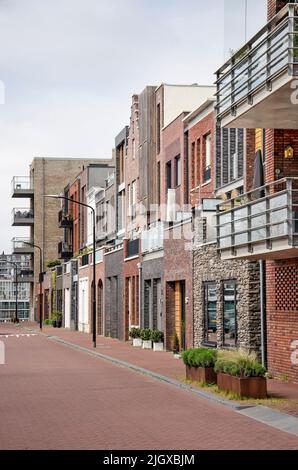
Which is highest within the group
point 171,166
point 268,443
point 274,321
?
point 171,166

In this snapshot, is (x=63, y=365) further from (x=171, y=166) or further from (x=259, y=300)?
(x=171, y=166)

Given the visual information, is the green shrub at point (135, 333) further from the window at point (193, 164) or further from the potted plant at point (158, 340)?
the window at point (193, 164)

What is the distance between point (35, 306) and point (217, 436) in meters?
90.7


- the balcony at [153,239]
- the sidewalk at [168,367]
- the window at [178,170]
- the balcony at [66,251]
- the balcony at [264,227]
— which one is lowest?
the sidewalk at [168,367]

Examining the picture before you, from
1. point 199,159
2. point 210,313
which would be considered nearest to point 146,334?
point 199,159

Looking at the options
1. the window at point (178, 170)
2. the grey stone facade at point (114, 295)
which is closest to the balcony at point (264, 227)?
the window at point (178, 170)

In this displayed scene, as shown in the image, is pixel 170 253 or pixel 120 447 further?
pixel 170 253

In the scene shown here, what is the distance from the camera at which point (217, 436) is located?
12.9 m

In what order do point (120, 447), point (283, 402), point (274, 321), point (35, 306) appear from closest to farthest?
point (120, 447)
point (283, 402)
point (274, 321)
point (35, 306)

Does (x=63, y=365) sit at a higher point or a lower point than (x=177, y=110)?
lower

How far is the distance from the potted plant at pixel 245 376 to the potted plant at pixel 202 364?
180cm

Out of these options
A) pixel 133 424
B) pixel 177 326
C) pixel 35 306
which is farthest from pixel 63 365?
pixel 35 306

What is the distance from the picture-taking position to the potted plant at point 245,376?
56.7 ft

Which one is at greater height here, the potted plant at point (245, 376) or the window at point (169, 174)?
the window at point (169, 174)
